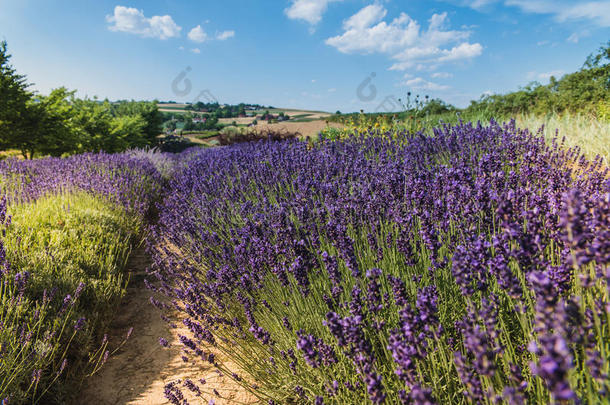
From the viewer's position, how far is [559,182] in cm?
208

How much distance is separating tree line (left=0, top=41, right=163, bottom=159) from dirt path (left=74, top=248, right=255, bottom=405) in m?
14.1

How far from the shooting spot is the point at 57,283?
118 inches

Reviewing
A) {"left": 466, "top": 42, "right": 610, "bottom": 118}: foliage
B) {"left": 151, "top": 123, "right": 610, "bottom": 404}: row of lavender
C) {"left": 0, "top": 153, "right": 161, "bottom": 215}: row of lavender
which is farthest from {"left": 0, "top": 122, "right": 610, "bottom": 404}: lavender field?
{"left": 466, "top": 42, "right": 610, "bottom": 118}: foliage

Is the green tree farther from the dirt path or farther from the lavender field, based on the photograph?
the dirt path

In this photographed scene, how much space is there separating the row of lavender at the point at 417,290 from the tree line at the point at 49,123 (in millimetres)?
14181

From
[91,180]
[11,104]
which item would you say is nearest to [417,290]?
[91,180]

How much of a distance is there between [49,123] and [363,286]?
1750cm

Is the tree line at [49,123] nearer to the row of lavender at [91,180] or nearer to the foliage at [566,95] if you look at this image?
the row of lavender at [91,180]

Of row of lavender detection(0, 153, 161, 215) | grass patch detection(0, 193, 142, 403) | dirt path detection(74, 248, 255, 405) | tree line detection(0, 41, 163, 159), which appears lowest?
dirt path detection(74, 248, 255, 405)

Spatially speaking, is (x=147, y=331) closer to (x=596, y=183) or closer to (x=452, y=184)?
(x=452, y=184)

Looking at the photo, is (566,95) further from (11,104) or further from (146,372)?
(11,104)

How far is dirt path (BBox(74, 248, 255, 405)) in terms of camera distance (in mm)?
2438

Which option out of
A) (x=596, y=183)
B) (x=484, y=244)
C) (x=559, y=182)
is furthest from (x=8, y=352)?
(x=596, y=183)

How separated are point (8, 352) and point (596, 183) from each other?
4080 mm
